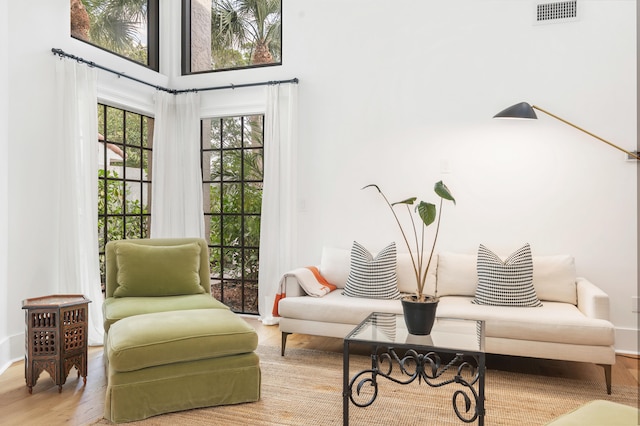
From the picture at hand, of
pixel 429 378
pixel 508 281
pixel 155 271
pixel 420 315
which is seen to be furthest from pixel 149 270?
pixel 508 281

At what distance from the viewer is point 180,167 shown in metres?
5.06

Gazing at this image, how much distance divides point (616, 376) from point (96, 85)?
14.6ft

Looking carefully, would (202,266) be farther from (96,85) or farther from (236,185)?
(96,85)

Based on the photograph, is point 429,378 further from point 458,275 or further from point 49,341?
point 49,341

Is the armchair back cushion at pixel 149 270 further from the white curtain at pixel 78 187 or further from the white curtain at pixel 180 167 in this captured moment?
the white curtain at pixel 180 167

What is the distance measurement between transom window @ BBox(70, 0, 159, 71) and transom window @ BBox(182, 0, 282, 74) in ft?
1.08

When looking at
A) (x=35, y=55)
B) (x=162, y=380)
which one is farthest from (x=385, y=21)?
(x=162, y=380)

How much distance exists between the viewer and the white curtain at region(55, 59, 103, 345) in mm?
3742

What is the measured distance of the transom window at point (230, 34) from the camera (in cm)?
491

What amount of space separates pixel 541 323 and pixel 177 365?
220 cm

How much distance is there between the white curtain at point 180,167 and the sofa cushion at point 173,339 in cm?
217

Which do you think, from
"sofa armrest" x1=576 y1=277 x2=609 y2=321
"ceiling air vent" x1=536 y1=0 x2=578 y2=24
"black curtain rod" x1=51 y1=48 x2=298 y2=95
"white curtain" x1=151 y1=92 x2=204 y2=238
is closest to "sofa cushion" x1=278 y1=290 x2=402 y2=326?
"sofa armrest" x1=576 y1=277 x2=609 y2=321

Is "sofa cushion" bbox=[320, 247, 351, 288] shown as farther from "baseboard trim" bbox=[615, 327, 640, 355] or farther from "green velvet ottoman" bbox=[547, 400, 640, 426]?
"green velvet ottoman" bbox=[547, 400, 640, 426]

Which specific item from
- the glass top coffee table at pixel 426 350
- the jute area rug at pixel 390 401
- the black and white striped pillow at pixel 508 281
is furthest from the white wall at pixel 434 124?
the glass top coffee table at pixel 426 350
